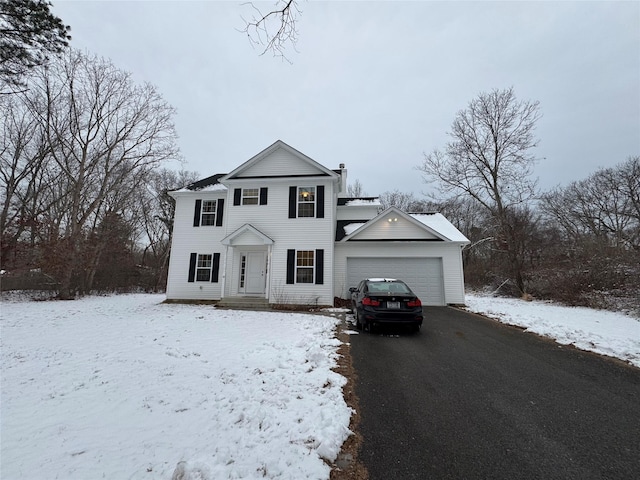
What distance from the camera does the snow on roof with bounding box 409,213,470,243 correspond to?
45.1 ft

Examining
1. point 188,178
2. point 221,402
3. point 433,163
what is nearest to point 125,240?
point 188,178

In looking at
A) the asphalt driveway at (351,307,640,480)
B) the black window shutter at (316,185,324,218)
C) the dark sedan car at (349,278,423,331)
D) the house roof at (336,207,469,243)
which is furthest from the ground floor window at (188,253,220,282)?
the asphalt driveway at (351,307,640,480)

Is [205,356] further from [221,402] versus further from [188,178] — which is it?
[188,178]

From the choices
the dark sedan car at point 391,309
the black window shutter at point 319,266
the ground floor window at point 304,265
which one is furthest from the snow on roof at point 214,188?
the dark sedan car at point 391,309

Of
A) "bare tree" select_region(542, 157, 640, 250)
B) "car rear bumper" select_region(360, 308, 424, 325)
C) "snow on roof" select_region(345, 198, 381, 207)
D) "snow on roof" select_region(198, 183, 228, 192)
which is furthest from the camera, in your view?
"bare tree" select_region(542, 157, 640, 250)

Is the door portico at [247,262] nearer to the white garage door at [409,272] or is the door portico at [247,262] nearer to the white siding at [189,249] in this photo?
the white siding at [189,249]

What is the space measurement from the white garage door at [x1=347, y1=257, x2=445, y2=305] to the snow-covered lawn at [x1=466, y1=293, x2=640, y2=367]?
2.80 meters

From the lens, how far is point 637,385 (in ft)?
13.9

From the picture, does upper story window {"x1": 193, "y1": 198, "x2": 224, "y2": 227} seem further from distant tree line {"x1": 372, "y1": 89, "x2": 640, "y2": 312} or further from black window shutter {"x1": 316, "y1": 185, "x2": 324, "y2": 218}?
distant tree line {"x1": 372, "y1": 89, "x2": 640, "y2": 312}

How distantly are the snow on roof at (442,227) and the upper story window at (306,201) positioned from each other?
5.85 m

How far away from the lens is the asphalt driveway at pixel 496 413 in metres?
2.48

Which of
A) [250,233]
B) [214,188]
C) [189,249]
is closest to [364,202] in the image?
[250,233]

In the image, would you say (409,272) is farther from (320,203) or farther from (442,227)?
(320,203)

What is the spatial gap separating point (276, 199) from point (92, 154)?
1376 centimetres
